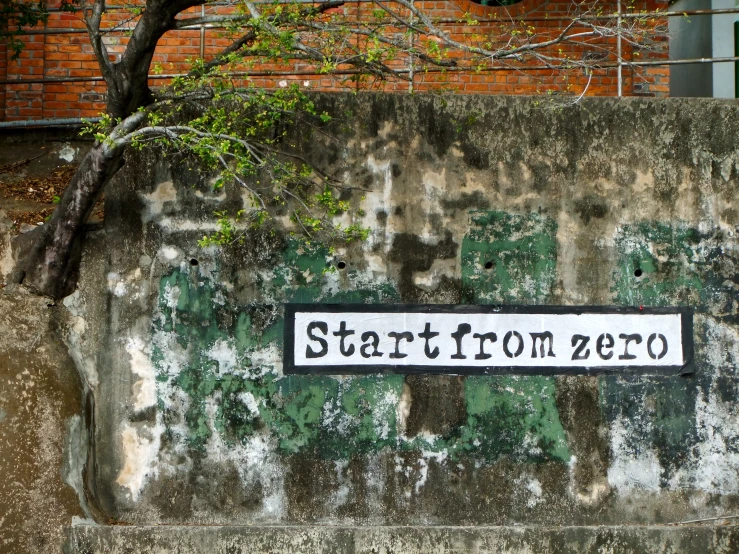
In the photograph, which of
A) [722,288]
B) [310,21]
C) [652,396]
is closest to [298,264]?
[310,21]

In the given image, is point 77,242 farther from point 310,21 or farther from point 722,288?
point 722,288

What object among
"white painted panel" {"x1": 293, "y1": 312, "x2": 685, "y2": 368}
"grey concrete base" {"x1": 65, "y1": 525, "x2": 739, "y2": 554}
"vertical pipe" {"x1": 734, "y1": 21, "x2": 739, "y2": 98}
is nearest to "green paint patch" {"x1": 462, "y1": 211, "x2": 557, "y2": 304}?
"white painted panel" {"x1": 293, "y1": 312, "x2": 685, "y2": 368}

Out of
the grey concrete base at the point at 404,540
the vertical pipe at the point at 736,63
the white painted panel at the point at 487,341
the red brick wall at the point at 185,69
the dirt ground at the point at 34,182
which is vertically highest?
the vertical pipe at the point at 736,63

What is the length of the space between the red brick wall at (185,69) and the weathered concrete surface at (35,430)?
2.78 metres

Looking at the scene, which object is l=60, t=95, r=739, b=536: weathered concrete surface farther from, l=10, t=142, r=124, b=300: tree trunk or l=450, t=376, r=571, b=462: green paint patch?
l=10, t=142, r=124, b=300: tree trunk

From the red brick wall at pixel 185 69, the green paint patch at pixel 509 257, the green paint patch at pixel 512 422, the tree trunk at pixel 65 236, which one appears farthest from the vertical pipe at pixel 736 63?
the tree trunk at pixel 65 236

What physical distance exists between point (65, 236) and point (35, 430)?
1.28 metres

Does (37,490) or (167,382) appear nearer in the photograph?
(37,490)

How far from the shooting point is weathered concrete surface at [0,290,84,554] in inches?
206

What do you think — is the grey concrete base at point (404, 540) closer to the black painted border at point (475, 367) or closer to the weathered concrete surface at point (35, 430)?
the weathered concrete surface at point (35, 430)

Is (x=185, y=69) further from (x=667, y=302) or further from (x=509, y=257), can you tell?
(x=667, y=302)

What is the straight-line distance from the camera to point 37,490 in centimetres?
524

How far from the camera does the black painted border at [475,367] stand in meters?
5.61

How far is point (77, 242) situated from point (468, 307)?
8.90ft
